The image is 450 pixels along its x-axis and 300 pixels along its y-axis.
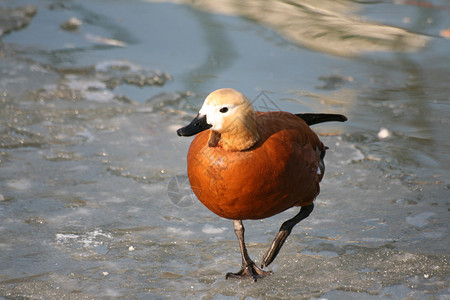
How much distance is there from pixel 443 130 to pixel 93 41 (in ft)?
12.3

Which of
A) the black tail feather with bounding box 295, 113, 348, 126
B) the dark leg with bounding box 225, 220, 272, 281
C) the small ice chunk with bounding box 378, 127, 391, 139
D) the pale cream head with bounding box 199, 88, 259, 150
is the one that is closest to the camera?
the pale cream head with bounding box 199, 88, 259, 150

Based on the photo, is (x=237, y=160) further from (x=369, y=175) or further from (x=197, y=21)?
(x=197, y=21)

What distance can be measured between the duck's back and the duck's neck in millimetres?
26

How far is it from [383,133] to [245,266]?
83.3 inches

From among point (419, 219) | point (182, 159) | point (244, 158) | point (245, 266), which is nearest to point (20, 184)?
point (182, 159)

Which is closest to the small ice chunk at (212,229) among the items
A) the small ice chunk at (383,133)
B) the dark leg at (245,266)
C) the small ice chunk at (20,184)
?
the dark leg at (245,266)

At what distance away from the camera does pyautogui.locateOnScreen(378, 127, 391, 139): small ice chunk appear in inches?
178

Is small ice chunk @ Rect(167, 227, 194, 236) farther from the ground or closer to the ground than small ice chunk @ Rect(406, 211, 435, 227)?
closer to the ground

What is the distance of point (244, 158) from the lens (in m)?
2.43

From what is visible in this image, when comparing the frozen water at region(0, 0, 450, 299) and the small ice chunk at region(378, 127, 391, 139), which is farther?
the small ice chunk at region(378, 127, 391, 139)

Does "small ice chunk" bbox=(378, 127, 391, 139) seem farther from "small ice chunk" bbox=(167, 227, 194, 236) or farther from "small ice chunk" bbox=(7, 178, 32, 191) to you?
"small ice chunk" bbox=(7, 178, 32, 191)

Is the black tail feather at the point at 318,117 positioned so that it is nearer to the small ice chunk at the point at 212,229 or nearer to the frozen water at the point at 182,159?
the frozen water at the point at 182,159

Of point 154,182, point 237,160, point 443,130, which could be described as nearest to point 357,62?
point 443,130

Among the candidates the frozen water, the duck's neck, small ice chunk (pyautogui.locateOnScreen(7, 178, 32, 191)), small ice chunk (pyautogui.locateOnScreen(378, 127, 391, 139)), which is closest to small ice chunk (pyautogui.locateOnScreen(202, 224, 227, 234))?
the frozen water
